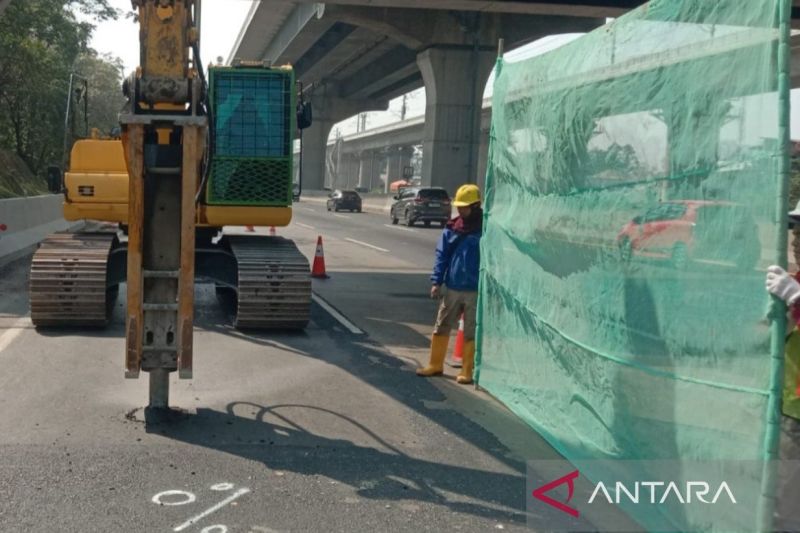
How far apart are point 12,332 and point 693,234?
8183mm

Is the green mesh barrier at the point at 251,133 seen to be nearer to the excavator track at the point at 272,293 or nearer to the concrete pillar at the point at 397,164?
the excavator track at the point at 272,293

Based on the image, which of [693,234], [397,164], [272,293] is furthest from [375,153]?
[693,234]

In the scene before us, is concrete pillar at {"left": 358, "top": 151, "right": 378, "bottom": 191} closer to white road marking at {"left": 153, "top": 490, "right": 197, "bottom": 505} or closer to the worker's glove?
the worker's glove

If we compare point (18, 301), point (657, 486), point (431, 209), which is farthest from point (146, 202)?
point (431, 209)

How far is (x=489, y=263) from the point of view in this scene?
787 centimetres

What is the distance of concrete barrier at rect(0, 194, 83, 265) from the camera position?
20.2 m

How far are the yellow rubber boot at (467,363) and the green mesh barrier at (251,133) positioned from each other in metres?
3.48

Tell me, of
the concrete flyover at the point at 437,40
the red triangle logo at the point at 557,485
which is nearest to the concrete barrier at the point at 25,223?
the concrete flyover at the point at 437,40

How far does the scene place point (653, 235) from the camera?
491 centimetres

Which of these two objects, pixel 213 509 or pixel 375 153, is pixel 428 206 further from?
pixel 375 153

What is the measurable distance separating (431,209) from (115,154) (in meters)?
26.5

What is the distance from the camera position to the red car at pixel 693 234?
13.3ft

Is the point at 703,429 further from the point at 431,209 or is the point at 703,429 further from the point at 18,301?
the point at 431,209

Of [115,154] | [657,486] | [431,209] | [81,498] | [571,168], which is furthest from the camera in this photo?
[431,209]
